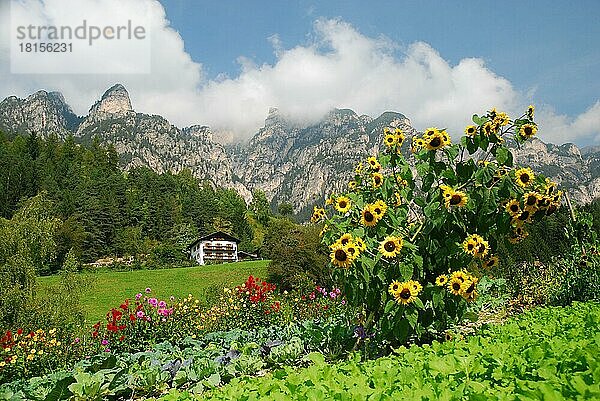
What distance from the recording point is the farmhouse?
54.9 meters

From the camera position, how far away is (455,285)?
4047 millimetres

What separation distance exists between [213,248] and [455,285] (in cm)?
5310

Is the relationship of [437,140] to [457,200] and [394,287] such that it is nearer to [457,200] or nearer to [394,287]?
[457,200]

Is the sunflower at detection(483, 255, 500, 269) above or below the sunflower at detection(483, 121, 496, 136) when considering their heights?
below

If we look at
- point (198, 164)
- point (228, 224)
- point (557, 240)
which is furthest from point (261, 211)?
point (198, 164)

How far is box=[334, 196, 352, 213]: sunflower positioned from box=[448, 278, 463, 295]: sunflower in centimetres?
123

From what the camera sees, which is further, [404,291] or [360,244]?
[360,244]

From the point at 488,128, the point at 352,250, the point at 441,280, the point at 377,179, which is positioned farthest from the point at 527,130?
the point at 352,250

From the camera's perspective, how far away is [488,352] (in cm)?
236

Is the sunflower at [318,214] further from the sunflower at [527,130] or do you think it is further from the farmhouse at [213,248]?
the farmhouse at [213,248]

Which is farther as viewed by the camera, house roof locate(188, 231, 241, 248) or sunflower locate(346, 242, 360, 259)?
house roof locate(188, 231, 241, 248)

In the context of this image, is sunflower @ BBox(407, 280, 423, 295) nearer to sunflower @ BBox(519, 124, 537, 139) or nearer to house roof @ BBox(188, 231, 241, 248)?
sunflower @ BBox(519, 124, 537, 139)

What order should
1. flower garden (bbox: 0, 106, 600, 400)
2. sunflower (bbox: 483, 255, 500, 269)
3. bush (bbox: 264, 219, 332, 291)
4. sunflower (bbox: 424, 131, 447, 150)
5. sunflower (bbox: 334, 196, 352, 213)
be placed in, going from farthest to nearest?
→ bush (bbox: 264, 219, 332, 291) → sunflower (bbox: 334, 196, 352, 213) → sunflower (bbox: 483, 255, 500, 269) → sunflower (bbox: 424, 131, 447, 150) → flower garden (bbox: 0, 106, 600, 400)

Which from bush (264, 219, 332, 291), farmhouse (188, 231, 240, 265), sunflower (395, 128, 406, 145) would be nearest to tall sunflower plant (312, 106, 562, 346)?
sunflower (395, 128, 406, 145)
